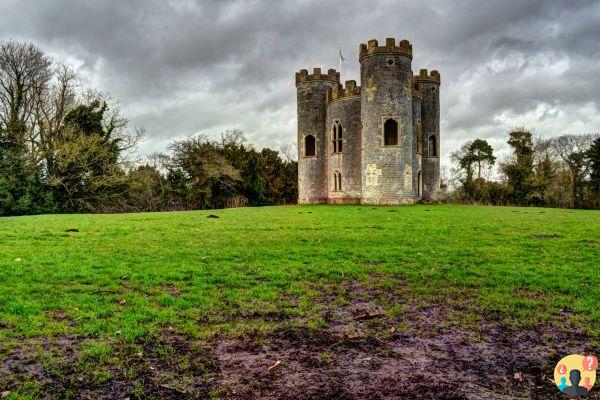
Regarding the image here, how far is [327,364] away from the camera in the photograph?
4.24 m

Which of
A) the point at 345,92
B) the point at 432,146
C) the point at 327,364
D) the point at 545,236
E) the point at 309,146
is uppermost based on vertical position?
the point at 345,92

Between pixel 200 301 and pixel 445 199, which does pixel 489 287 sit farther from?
pixel 445 199

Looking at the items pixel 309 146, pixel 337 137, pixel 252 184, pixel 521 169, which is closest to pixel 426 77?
pixel 337 137

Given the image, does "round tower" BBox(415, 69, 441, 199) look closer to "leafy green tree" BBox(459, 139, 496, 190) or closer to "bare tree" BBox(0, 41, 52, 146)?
"leafy green tree" BBox(459, 139, 496, 190)

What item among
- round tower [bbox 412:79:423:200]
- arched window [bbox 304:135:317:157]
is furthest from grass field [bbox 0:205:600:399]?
arched window [bbox 304:135:317:157]

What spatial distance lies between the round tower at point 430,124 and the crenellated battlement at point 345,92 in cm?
651

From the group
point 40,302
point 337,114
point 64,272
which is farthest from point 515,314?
point 337,114

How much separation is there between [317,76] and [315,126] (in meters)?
4.28

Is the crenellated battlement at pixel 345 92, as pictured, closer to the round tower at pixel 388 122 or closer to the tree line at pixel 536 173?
the round tower at pixel 388 122

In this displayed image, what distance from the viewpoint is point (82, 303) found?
237 inches

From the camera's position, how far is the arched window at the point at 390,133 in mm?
33219

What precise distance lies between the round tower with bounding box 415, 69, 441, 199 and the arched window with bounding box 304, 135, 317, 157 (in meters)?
9.58

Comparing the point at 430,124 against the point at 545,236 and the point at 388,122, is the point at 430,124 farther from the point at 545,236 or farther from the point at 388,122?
the point at 545,236

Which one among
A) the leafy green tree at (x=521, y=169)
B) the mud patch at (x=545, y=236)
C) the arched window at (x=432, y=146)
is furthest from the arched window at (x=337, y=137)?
the mud patch at (x=545, y=236)
